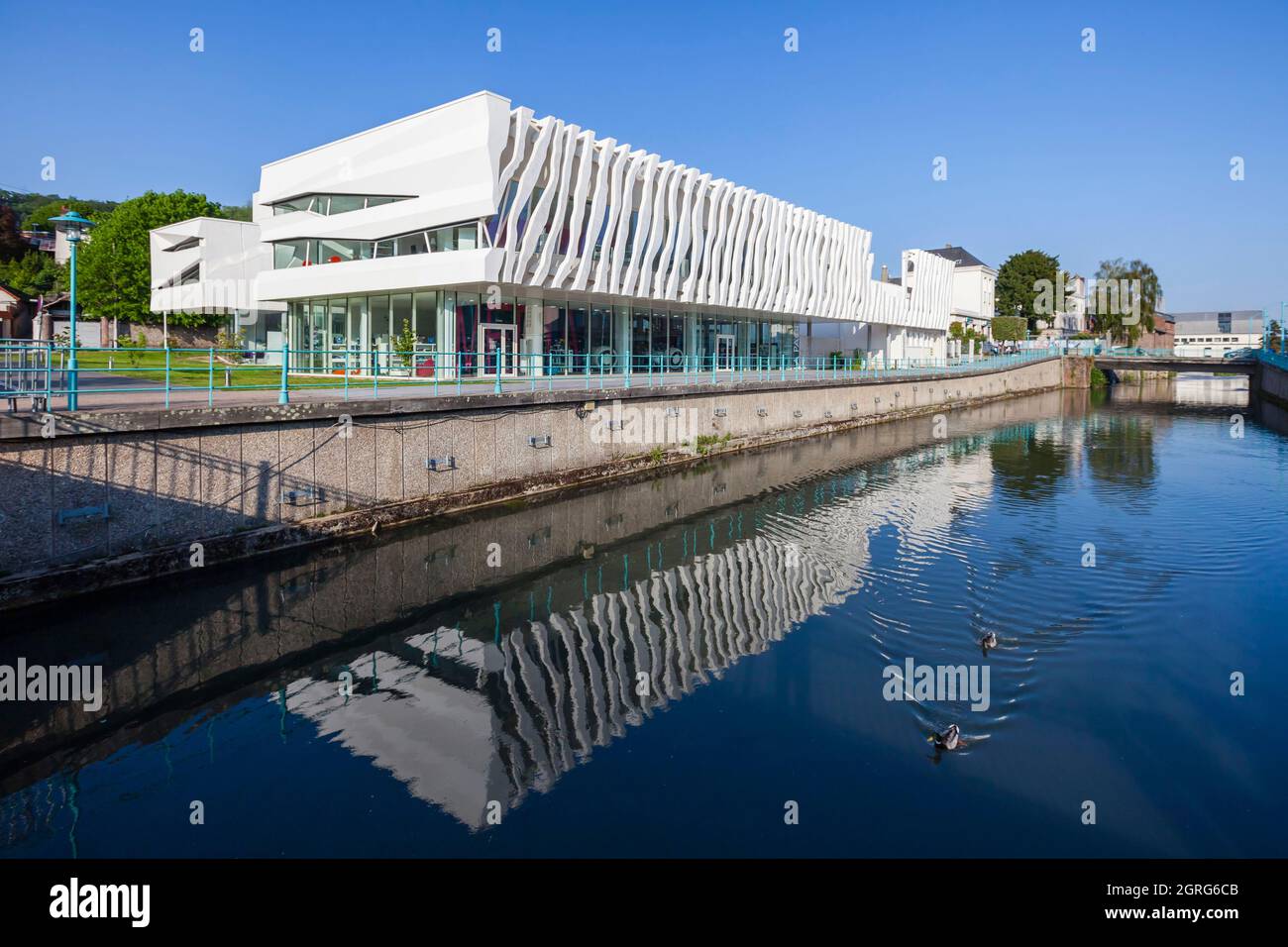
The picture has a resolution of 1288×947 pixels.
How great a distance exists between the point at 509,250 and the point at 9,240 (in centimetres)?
6317

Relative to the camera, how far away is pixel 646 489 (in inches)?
845

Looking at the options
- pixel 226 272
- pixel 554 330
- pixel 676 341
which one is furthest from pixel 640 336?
pixel 226 272

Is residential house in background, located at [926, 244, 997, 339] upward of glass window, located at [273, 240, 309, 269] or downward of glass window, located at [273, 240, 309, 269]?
upward

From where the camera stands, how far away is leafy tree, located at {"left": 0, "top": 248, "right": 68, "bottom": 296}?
59500mm

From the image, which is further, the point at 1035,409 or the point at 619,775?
the point at 1035,409

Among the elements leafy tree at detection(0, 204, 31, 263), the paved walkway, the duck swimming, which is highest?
leafy tree at detection(0, 204, 31, 263)

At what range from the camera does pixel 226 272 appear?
44.5 meters

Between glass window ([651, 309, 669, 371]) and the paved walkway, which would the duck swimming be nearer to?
the paved walkway

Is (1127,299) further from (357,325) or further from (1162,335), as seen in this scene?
(357,325)

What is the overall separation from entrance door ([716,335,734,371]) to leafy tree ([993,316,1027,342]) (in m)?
52.7

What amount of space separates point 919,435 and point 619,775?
31972 millimetres

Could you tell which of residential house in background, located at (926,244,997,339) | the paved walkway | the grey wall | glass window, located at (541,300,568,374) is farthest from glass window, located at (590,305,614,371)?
residential house in background, located at (926,244,997,339)

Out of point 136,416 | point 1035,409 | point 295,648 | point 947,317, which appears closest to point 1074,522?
point 295,648

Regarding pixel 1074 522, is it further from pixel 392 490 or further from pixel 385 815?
pixel 385 815
